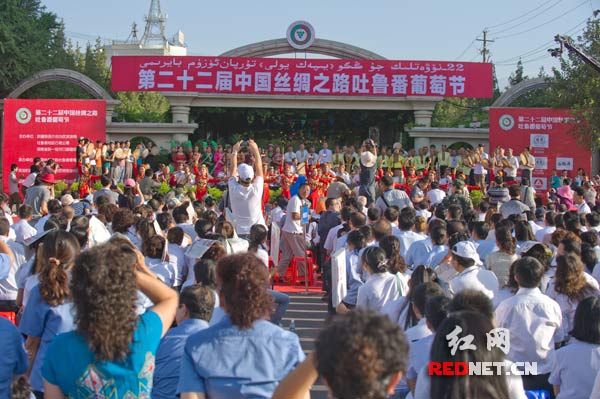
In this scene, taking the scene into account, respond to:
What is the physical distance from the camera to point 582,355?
15.1 ft

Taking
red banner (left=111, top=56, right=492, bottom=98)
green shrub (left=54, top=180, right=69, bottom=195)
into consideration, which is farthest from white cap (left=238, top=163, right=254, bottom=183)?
red banner (left=111, top=56, right=492, bottom=98)

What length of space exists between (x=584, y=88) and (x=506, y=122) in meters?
2.35

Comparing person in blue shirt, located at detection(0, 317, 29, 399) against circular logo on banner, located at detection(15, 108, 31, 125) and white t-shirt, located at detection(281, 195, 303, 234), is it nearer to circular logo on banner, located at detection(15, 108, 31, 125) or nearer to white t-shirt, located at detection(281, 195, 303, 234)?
white t-shirt, located at detection(281, 195, 303, 234)

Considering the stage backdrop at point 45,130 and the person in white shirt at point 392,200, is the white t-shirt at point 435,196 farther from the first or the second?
the stage backdrop at point 45,130

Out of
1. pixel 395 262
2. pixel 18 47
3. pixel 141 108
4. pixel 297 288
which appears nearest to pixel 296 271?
pixel 297 288

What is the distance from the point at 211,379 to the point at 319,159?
1905 centimetres

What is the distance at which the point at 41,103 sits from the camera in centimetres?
2317

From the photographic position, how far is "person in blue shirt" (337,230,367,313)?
7102mm

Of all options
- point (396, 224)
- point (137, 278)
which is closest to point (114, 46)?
point (396, 224)

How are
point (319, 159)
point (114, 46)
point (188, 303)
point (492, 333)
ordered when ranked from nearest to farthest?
1. point (492, 333)
2. point (188, 303)
3. point (319, 159)
4. point (114, 46)

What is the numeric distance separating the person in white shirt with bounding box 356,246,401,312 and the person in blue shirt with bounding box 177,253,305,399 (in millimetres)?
2757

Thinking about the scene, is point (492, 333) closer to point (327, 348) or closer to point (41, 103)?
point (327, 348)

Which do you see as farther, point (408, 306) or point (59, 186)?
point (59, 186)

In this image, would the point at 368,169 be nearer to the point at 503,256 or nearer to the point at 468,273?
the point at 503,256
